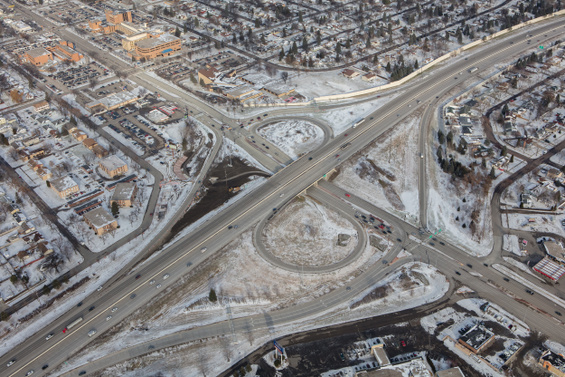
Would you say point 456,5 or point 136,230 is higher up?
point 456,5

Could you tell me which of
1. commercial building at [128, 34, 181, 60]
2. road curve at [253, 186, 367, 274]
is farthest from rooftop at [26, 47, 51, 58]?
road curve at [253, 186, 367, 274]

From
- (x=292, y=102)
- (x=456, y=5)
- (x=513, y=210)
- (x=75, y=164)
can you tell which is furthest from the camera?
(x=456, y=5)

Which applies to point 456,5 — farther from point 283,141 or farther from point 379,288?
point 379,288

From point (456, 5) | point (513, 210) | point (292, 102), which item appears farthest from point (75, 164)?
point (456, 5)

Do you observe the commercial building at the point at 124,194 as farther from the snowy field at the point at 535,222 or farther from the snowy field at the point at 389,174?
the snowy field at the point at 535,222

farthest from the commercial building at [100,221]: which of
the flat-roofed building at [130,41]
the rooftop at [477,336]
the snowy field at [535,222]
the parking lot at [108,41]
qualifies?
the parking lot at [108,41]

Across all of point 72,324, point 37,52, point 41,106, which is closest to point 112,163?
point 41,106

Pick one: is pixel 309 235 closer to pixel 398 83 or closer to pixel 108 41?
pixel 398 83
